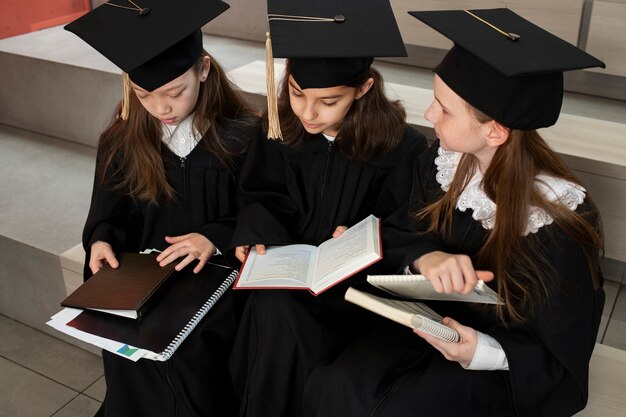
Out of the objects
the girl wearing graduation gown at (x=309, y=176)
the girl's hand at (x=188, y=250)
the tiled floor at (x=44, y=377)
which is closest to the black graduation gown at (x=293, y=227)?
the girl wearing graduation gown at (x=309, y=176)

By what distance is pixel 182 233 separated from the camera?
2.34 m

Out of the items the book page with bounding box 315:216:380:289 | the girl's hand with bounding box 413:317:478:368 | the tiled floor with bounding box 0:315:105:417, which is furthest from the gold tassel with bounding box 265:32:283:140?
the tiled floor with bounding box 0:315:105:417

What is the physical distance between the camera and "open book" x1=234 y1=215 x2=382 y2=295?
1716 millimetres

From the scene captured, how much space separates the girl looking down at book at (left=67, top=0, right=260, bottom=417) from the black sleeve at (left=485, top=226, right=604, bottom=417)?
2.58 feet

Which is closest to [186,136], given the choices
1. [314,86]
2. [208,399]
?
[314,86]

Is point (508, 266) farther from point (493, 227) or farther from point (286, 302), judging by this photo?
point (286, 302)

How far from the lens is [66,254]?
8.43 ft

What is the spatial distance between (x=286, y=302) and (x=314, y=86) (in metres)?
0.54

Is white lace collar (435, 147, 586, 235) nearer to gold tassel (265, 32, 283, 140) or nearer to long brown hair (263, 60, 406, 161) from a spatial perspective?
long brown hair (263, 60, 406, 161)

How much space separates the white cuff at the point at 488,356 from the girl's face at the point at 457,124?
0.43m

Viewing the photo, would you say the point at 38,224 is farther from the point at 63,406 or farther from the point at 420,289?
the point at 420,289

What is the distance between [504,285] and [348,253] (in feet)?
1.19

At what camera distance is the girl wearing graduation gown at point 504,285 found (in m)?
1.67

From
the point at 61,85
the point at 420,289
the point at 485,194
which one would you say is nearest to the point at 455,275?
the point at 420,289
